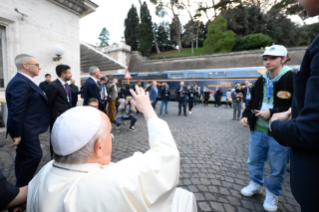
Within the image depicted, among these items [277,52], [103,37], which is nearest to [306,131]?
[277,52]

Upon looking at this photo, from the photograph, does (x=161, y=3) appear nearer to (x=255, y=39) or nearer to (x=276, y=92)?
(x=255, y=39)

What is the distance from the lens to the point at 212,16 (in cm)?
3694

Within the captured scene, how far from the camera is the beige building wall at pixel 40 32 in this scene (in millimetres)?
5789

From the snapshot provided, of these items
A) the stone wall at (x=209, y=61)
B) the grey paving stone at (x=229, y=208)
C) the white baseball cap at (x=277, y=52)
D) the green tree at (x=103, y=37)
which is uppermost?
the green tree at (x=103, y=37)

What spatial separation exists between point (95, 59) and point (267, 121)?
11.4 meters

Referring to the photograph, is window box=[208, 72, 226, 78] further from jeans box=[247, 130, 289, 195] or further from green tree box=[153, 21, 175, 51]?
green tree box=[153, 21, 175, 51]

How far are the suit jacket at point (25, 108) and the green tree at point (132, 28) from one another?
144 ft

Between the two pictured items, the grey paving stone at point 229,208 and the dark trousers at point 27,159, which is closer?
the grey paving stone at point 229,208

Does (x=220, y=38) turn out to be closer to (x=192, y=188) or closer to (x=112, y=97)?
(x=112, y=97)

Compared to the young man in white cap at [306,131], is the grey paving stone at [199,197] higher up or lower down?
lower down

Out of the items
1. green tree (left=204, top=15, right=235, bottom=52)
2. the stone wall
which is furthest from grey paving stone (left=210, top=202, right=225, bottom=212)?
green tree (left=204, top=15, right=235, bottom=52)

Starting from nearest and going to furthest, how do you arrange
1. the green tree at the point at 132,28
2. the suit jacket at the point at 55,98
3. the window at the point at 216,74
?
the suit jacket at the point at 55,98
the window at the point at 216,74
the green tree at the point at 132,28

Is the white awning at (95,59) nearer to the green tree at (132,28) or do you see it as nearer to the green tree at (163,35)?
the green tree at (132,28)

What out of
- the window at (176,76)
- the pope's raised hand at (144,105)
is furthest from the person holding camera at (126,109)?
the window at (176,76)
